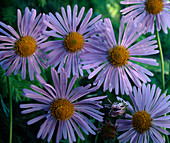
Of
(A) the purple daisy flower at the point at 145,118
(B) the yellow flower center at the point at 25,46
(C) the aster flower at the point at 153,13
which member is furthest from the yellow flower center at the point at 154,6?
(B) the yellow flower center at the point at 25,46

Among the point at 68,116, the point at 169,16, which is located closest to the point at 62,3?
the point at 169,16

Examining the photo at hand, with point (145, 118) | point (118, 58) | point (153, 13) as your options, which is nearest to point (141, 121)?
point (145, 118)

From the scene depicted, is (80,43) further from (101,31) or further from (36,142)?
(36,142)

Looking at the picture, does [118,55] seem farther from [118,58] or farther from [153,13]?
[153,13]

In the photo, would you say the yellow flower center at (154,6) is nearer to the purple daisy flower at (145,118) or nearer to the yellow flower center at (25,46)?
the purple daisy flower at (145,118)

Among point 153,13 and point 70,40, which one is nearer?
point 70,40

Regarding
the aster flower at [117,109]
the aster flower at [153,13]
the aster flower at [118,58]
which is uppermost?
the aster flower at [153,13]
